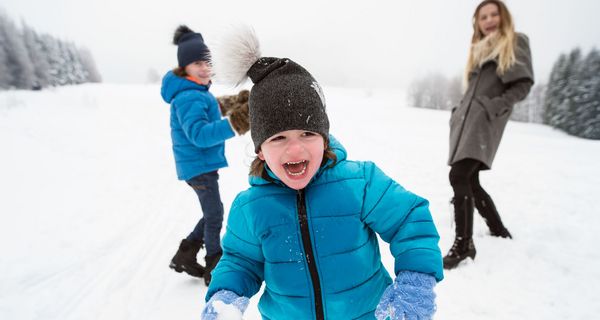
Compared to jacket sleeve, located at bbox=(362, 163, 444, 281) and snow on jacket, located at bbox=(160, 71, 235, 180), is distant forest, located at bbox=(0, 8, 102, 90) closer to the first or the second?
snow on jacket, located at bbox=(160, 71, 235, 180)

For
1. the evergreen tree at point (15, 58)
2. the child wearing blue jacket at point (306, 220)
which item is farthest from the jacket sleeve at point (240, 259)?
the evergreen tree at point (15, 58)

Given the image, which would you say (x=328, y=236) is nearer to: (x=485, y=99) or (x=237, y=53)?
(x=237, y=53)

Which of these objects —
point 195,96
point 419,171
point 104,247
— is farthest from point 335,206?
point 419,171

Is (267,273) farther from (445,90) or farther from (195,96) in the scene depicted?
(445,90)

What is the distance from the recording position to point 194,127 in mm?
2420

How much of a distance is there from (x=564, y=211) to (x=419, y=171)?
9.01 feet

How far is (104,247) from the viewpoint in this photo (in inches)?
153

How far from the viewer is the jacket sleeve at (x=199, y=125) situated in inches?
94.3

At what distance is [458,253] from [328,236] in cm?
213

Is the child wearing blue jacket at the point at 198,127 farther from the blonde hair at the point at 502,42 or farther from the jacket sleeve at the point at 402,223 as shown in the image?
the blonde hair at the point at 502,42

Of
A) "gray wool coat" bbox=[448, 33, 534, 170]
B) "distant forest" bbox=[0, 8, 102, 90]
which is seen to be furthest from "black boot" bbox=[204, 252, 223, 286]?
"distant forest" bbox=[0, 8, 102, 90]

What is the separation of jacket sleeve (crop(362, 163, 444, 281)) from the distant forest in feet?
132

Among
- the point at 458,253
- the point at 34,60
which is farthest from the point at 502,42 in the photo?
the point at 34,60

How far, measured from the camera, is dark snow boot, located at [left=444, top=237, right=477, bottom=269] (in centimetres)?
278
